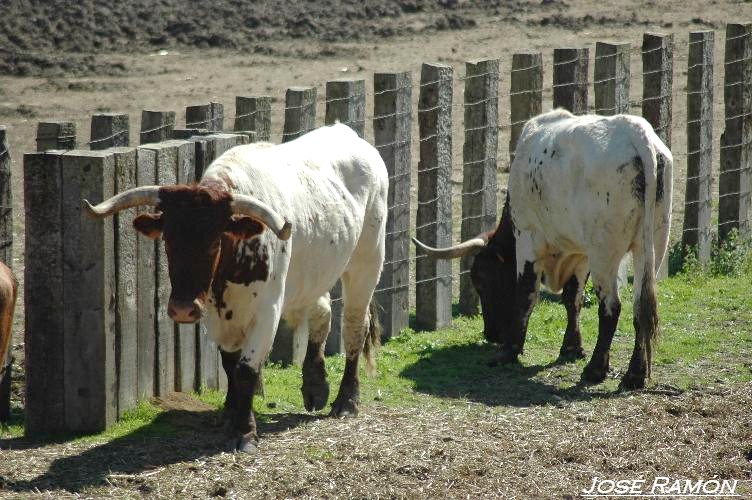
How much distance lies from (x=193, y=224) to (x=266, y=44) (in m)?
15.1

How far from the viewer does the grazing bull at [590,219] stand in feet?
33.2

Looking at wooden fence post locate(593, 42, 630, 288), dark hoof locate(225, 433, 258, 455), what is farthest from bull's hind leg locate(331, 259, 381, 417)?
wooden fence post locate(593, 42, 630, 288)

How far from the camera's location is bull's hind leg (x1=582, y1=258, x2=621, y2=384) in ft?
34.2

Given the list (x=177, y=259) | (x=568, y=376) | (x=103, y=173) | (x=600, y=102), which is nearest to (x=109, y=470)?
(x=177, y=259)

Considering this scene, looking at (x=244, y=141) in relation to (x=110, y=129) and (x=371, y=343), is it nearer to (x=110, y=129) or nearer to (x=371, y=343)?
(x=110, y=129)

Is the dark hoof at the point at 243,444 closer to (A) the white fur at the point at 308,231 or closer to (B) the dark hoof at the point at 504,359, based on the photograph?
(A) the white fur at the point at 308,231

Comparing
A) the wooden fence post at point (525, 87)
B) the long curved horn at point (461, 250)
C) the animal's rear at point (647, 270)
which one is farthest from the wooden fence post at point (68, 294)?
the wooden fence post at point (525, 87)

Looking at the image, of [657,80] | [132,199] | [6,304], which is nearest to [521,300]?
[657,80]

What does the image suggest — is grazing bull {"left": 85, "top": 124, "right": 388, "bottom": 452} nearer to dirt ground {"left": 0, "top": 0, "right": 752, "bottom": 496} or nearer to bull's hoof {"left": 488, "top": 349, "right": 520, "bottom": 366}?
bull's hoof {"left": 488, "top": 349, "right": 520, "bottom": 366}

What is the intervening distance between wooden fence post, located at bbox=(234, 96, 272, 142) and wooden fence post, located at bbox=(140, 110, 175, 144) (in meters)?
0.56

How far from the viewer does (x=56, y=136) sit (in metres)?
9.99

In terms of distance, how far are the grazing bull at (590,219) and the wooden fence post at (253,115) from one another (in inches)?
65.2

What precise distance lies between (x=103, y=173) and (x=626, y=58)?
6.65 meters

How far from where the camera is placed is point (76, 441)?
8508mm
